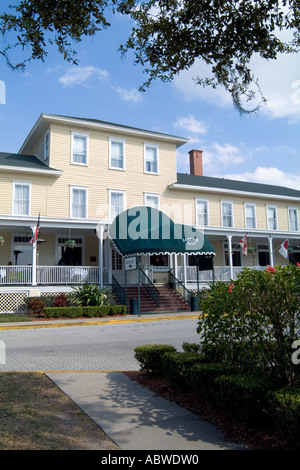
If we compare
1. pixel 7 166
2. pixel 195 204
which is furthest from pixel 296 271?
pixel 195 204

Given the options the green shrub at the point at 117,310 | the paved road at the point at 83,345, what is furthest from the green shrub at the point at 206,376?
the green shrub at the point at 117,310

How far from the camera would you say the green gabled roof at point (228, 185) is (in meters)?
28.7

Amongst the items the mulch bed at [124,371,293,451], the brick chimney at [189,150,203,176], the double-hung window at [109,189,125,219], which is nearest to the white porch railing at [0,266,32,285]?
the double-hung window at [109,189,125,219]

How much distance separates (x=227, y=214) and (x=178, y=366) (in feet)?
79.7

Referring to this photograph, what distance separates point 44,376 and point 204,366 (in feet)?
10.6

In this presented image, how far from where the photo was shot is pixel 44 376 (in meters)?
6.95

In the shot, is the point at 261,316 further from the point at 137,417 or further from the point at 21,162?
the point at 21,162

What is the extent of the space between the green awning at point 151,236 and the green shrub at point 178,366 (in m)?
13.5

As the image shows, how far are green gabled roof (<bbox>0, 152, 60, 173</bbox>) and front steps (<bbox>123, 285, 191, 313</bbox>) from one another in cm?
843

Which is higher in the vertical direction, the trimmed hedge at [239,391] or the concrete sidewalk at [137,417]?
the trimmed hedge at [239,391]

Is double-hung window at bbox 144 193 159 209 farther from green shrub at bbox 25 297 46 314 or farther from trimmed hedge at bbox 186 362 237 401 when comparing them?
trimmed hedge at bbox 186 362 237 401

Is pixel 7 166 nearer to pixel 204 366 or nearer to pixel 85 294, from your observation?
pixel 85 294

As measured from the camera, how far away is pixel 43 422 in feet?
14.9

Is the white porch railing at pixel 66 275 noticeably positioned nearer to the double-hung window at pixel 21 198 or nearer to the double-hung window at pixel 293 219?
the double-hung window at pixel 21 198
